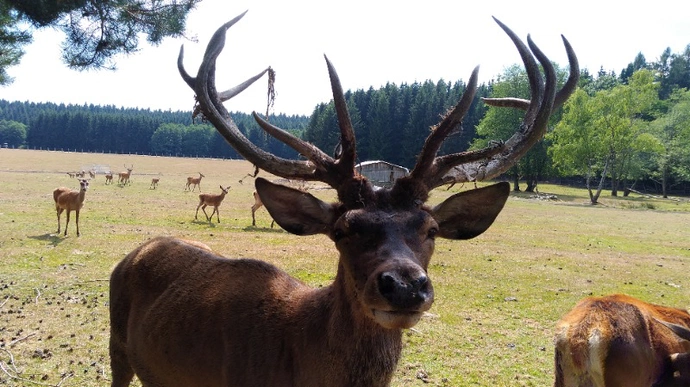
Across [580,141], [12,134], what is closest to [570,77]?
[580,141]

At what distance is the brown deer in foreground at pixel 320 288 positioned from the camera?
2.94 metres

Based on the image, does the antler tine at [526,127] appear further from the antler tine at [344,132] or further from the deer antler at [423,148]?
the antler tine at [344,132]

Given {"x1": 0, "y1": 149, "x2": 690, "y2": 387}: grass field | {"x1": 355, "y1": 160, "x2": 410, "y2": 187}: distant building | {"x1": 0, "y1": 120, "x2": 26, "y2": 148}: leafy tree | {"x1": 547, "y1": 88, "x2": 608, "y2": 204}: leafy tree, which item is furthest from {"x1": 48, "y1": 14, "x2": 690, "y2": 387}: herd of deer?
{"x1": 0, "y1": 120, "x2": 26, "y2": 148}: leafy tree

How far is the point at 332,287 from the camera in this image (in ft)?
11.3

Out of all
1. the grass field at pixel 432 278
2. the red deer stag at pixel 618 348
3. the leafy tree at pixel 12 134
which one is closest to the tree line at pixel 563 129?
the red deer stag at pixel 618 348

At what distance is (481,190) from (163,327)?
2.86 metres

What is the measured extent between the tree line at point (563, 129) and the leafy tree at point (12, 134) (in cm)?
2661

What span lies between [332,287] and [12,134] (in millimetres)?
183980

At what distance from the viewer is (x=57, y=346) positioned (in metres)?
6.82

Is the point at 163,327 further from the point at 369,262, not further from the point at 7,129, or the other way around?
the point at 7,129

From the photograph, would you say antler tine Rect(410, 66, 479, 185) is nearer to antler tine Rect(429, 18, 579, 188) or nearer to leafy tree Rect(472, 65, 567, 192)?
antler tine Rect(429, 18, 579, 188)

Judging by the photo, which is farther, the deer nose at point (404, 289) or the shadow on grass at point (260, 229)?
the shadow on grass at point (260, 229)

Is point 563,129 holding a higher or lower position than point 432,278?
higher

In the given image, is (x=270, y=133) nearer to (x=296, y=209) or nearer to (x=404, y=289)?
(x=296, y=209)
